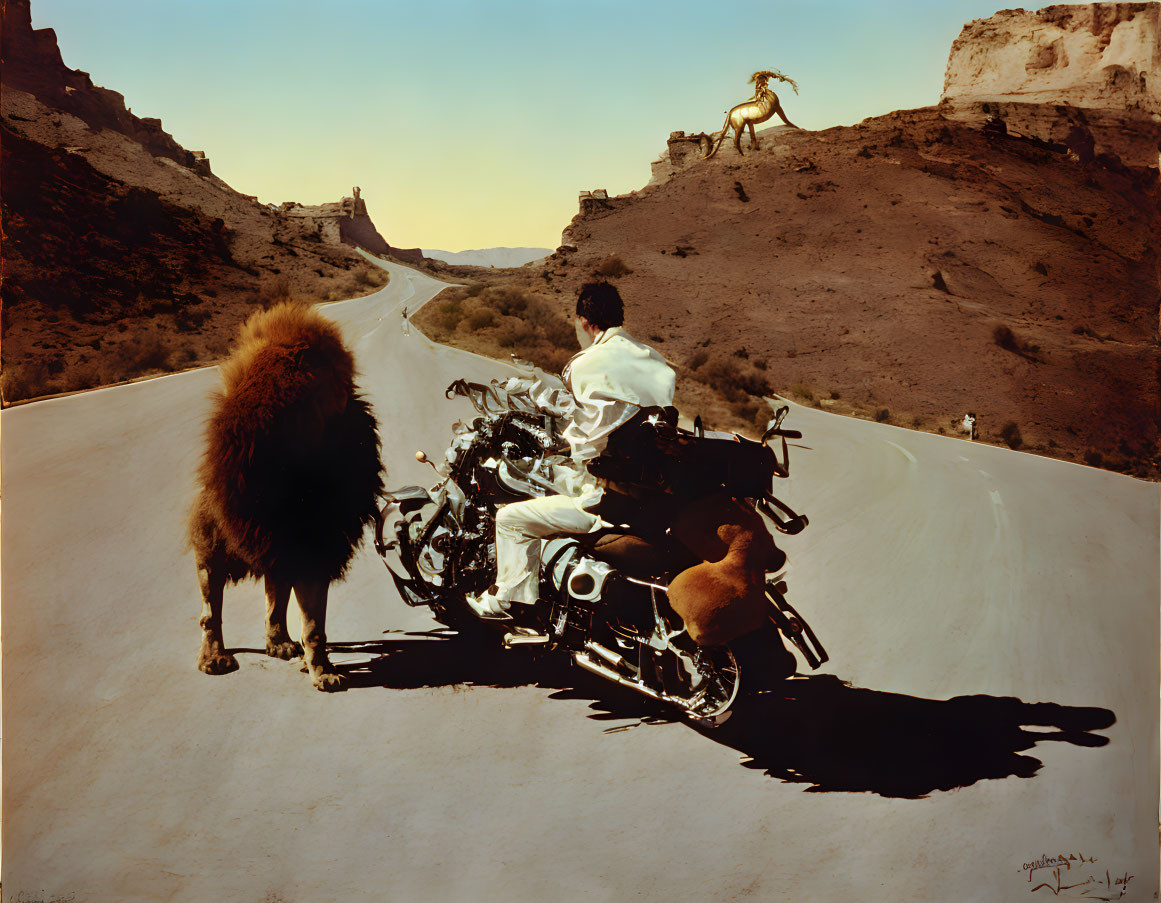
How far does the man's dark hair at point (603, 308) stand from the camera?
3.42 m

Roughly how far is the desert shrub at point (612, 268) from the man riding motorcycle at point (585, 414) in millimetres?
942

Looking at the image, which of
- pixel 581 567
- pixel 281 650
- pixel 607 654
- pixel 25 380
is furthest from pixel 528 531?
pixel 25 380

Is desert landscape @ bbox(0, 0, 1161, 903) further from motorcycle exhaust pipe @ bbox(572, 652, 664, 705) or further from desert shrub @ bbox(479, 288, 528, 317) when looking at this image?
motorcycle exhaust pipe @ bbox(572, 652, 664, 705)

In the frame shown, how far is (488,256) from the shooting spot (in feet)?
15.6

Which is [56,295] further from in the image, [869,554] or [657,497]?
[869,554]

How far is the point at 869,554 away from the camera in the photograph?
421cm

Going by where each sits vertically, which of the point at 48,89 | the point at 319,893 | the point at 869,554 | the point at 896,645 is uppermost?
the point at 48,89

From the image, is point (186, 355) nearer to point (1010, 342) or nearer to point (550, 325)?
point (550, 325)

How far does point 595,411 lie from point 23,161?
11.1ft

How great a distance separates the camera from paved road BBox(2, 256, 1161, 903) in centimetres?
335

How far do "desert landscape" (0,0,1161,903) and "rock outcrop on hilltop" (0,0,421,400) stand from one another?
0.8 inches

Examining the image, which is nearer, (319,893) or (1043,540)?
(319,893)

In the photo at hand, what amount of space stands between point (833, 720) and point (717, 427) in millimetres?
1600

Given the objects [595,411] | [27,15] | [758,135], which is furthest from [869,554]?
[27,15]
